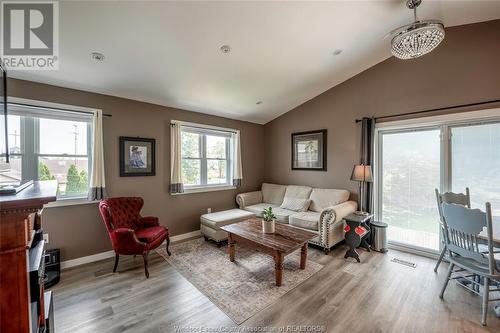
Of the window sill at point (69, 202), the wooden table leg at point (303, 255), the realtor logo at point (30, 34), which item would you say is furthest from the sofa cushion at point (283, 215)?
the realtor logo at point (30, 34)

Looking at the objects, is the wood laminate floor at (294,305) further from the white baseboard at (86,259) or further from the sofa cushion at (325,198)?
the sofa cushion at (325,198)

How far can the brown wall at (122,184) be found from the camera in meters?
2.83

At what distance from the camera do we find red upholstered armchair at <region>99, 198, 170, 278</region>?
2648mm

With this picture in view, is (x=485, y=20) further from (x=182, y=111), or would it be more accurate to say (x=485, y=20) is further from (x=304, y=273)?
(x=182, y=111)

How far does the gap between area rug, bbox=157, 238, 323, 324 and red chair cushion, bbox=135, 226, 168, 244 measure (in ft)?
1.42

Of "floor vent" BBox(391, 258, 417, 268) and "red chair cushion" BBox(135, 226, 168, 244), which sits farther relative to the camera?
"floor vent" BBox(391, 258, 417, 268)

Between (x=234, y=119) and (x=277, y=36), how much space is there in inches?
97.9

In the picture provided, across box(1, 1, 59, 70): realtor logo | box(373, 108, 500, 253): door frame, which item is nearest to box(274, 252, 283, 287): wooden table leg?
box(373, 108, 500, 253): door frame

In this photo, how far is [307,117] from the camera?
15.4 ft

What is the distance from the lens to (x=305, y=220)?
142 inches

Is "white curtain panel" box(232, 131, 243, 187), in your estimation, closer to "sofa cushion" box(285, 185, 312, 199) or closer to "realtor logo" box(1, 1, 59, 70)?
"sofa cushion" box(285, 185, 312, 199)

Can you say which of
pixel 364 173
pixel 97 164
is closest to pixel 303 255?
pixel 364 173

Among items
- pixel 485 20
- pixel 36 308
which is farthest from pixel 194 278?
pixel 485 20

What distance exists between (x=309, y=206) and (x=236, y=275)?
2.15 m
